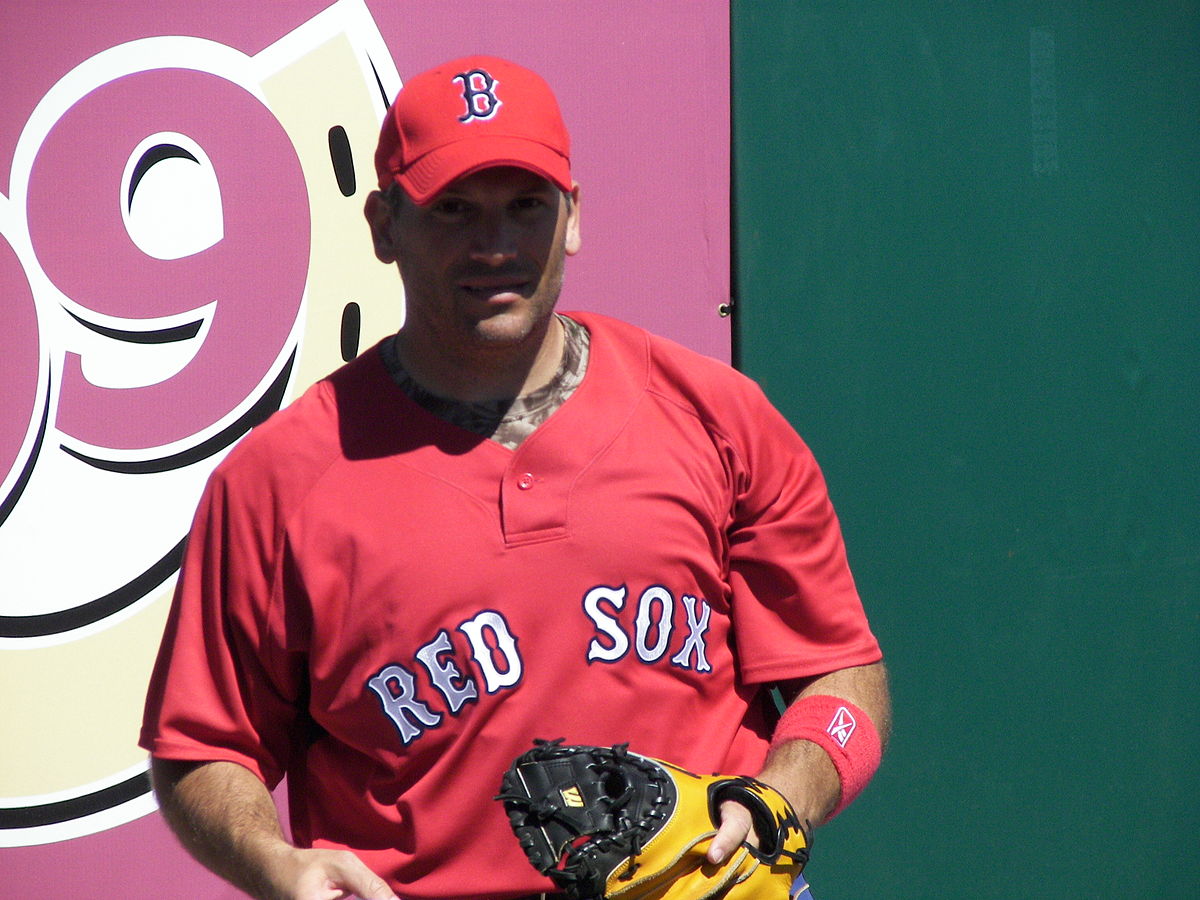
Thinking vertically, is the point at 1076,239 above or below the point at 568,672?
above

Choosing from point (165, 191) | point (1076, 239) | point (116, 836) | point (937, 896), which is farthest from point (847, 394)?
point (116, 836)

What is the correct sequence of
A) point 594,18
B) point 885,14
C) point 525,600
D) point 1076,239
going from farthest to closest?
point 1076,239 → point 885,14 → point 594,18 → point 525,600

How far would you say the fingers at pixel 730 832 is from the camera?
63.9 inches

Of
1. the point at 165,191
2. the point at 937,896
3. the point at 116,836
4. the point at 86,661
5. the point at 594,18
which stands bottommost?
the point at 937,896

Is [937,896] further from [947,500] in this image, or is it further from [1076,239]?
[1076,239]

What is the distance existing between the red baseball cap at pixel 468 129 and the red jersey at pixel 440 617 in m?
0.28

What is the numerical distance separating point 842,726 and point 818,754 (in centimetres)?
6

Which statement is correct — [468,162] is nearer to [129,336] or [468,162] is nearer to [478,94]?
[478,94]

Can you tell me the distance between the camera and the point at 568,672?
69.0 inches

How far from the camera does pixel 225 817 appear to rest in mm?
1737

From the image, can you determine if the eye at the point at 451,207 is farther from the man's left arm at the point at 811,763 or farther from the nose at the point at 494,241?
the man's left arm at the point at 811,763

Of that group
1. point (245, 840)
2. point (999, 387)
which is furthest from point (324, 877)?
Result: point (999, 387)

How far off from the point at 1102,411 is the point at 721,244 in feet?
3.76

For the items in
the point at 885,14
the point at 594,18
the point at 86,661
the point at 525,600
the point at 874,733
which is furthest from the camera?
the point at 885,14
